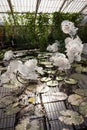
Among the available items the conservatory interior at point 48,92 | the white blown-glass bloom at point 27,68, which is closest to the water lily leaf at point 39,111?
the conservatory interior at point 48,92

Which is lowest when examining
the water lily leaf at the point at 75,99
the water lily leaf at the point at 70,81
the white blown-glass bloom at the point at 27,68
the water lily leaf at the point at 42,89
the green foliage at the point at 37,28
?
the green foliage at the point at 37,28

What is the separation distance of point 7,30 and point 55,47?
288 inches

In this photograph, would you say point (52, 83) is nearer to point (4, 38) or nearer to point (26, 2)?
point (26, 2)

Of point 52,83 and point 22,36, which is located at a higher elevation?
point 52,83

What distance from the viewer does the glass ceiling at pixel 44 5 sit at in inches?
274

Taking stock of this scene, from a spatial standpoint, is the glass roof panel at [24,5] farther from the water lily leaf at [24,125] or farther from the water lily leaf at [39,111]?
the water lily leaf at [24,125]

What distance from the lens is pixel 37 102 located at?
74.9 inches

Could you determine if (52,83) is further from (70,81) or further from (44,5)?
(44,5)

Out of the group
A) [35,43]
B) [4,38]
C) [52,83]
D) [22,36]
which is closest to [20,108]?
[52,83]

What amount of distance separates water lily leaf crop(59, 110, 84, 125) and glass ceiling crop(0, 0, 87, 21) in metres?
5.77

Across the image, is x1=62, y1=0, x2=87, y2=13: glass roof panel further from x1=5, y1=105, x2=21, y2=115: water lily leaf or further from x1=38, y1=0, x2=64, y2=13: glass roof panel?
x1=5, y1=105, x2=21, y2=115: water lily leaf

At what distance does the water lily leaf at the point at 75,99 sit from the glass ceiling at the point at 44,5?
5.51 meters

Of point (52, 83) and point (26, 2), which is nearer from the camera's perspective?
point (52, 83)

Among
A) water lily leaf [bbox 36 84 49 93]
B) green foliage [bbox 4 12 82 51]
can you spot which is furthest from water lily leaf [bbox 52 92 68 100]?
green foliage [bbox 4 12 82 51]
